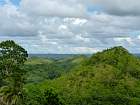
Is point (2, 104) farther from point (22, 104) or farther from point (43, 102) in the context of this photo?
point (43, 102)

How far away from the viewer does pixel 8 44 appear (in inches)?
5945

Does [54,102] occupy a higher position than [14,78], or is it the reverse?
[14,78]

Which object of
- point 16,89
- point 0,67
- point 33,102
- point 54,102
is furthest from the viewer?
point 33,102

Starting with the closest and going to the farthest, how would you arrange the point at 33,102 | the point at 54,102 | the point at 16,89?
1. the point at 16,89
2. the point at 54,102
3. the point at 33,102

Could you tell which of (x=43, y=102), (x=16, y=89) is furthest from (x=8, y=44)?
(x=16, y=89)

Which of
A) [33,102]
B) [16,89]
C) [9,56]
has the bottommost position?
[33,102]

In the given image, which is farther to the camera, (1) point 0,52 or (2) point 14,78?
(1) point 0,52

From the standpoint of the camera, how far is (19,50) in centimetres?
15138

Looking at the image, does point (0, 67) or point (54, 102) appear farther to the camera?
point (0, 67)

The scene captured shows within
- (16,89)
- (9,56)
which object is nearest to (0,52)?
(9,56)

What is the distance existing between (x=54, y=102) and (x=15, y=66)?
26.6 meters

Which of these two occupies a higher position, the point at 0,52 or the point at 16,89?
the point at 0,52

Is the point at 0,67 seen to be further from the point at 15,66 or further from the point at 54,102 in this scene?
the point at 54,102

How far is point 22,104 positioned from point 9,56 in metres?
31.6
